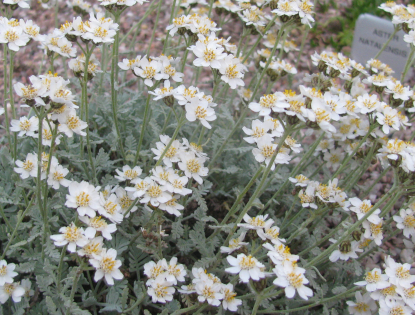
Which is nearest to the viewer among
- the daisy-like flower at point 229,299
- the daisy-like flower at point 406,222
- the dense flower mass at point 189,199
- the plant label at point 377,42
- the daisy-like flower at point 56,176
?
the dense flower mass at point 189,199

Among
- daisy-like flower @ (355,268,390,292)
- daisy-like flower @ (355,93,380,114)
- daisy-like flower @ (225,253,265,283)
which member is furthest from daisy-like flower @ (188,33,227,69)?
daisy-like flower @ (355,268,390,292)

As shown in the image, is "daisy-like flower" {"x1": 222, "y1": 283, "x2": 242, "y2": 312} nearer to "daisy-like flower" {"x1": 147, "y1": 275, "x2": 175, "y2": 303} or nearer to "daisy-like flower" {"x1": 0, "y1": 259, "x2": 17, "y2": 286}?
"daisy-like flower" {"x1": 147, "y1": 275, "x2": 175, "y2": 303}

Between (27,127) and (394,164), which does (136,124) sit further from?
(394,164)

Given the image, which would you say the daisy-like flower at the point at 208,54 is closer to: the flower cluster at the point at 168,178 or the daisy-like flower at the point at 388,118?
the flower cluster at the point at 168,178

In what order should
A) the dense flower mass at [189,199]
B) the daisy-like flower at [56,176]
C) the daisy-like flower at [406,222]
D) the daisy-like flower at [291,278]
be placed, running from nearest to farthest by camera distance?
the daisy-like flower at [291,278]
the dense flower mass at [189,199]
the daisy-like flower at [56,176]
the daisy-like flower at [406,222]

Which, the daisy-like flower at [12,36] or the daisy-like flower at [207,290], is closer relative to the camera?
the daisy-like flower at [207,290]

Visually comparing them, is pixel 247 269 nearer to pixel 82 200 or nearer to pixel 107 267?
pixel 107 267

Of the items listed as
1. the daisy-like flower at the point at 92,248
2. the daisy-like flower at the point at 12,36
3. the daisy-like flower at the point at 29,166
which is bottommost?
the daisy-like flower at the point at 29,166

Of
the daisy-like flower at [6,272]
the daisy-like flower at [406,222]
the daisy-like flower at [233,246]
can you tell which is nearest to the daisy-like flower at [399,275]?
the daisy-like flower at [406,222]

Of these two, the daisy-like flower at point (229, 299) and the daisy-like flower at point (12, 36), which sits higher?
the daisy-like flower at point (12, 36)
